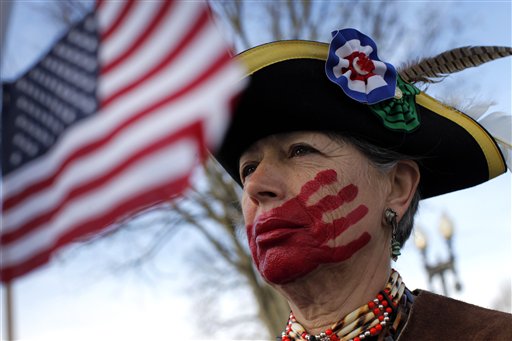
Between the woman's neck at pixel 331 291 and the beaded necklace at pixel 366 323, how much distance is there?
3 cm

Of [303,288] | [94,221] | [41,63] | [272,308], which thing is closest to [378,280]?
[303,288]

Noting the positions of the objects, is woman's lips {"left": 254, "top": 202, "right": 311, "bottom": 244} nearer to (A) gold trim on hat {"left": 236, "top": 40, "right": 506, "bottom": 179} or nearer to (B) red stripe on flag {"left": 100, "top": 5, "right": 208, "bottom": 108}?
(A) gold trim on hat {"left": 236, "top": 40, "right": 506, "bottom": 179}

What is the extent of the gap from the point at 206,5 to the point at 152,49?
22 cm

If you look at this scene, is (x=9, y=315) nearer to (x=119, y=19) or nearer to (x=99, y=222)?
(x=99, y=222)

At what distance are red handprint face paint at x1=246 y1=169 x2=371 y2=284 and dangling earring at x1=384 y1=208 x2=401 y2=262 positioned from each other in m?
0.12

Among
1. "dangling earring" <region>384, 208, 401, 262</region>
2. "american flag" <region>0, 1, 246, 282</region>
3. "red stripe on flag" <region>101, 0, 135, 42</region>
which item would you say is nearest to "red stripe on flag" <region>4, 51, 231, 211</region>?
"american flag" <region>0, 1, 246, 282</region>

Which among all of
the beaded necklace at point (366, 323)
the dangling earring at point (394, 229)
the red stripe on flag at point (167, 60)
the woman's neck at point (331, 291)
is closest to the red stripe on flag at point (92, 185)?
the red stripe on flag at point (167, 60)

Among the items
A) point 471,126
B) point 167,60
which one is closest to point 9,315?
point 167,60

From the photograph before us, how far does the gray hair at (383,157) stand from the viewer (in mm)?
2955

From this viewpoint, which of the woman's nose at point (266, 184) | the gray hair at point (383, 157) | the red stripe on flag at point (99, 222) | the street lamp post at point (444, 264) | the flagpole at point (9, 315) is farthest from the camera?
the street lamp post at point (444, 264)

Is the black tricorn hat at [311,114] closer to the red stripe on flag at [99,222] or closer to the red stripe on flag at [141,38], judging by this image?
the red stripe on flag at [141,38]

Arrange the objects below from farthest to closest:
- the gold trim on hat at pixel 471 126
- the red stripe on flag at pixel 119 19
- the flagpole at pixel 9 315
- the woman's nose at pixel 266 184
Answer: the gold trim on hat at pixel 471 126 < the woman's nose at pixel 266 184 < the red stripe on flag at pixel 119 19 < the flagpole at pixel 9 315

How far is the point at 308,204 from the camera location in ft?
9.27

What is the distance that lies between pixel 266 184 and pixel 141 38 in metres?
0.73
